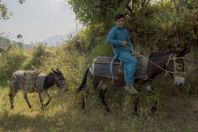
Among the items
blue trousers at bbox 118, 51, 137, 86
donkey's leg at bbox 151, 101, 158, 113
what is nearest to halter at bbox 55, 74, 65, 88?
blue trousers at bbox 118, 51, 137, 86

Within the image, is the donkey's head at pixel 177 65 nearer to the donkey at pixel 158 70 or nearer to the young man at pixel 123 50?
the donkey at pixel 158 70

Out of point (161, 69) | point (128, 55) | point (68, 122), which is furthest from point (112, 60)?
point (68, 122)

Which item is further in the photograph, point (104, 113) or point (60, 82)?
point (60, 82)

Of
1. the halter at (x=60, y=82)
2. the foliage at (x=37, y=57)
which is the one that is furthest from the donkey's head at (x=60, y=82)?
the foliage at (x=37, y=57)

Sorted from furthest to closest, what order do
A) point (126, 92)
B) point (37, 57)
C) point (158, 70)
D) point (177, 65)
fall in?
point (37, 57)
point (126, 92)
point (158, 70)
point (177, 65)

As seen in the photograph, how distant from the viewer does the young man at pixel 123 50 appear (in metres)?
12.2

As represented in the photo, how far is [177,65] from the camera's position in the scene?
11656 millimetres

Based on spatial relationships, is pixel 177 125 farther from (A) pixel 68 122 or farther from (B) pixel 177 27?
(B) pixel 177 27

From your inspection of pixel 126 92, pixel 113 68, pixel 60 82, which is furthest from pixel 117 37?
pixel 60 82

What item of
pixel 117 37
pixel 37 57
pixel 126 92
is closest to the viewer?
pixel 117 37

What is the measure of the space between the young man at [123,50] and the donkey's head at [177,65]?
3.52 feet

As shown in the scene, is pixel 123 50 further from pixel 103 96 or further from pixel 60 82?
pixel 60 82

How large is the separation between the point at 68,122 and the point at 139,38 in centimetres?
562

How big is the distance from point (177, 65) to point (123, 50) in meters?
1.75
